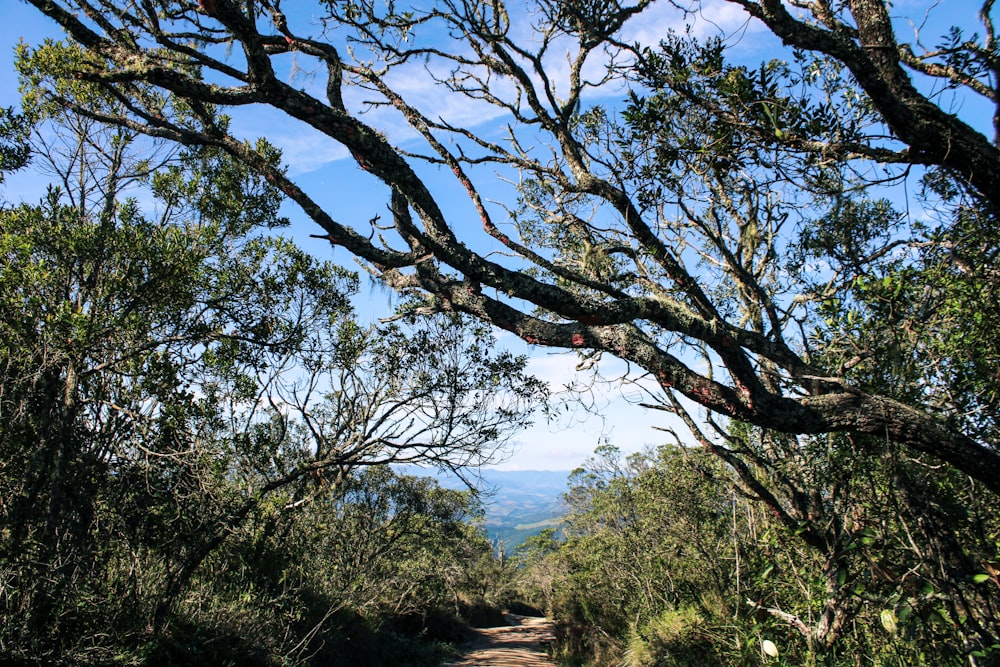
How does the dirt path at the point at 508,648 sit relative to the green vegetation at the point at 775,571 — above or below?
below

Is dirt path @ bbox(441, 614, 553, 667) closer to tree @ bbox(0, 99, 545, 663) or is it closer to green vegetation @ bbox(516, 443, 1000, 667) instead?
green vegetation @ bbox(516, 443, 1000, 667)

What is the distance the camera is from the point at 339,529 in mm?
16953

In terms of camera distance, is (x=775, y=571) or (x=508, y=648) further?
(x=508, y=648)

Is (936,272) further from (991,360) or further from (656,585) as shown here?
(656,585)

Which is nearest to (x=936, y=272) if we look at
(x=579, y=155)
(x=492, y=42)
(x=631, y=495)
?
(x=579, y=155)

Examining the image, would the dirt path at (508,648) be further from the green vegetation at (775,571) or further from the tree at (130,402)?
the tree at (130,402)

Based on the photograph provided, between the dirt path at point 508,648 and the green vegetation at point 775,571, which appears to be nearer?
the green vegetation at point 775,571

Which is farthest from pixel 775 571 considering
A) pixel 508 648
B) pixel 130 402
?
pixel 508 648

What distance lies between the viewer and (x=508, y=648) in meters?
21.7

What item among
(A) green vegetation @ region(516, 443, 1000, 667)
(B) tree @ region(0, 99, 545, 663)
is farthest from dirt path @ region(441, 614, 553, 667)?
(B) tree @ region(0, 99, 545, 663)

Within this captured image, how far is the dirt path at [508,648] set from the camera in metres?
17.3

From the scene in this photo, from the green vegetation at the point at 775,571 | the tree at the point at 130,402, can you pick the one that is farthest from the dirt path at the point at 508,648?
the tree at the point at 130,402

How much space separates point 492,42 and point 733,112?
2.91 metres

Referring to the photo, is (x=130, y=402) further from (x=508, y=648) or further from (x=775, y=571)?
(x=508, y=648)
